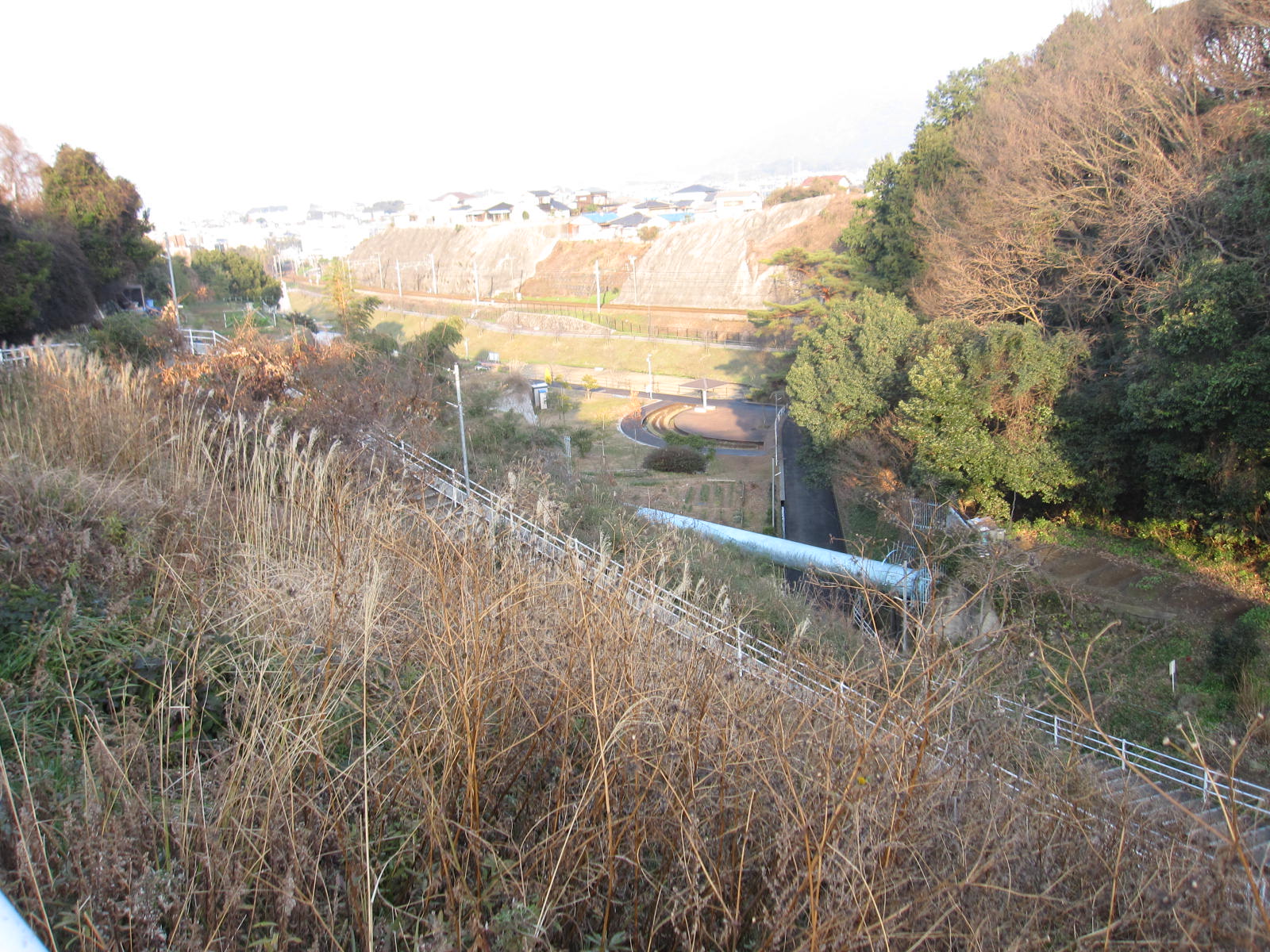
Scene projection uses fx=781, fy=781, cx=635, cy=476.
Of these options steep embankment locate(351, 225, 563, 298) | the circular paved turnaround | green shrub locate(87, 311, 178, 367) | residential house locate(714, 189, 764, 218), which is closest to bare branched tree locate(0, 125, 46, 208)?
green shrub locate(87, 311, 178, 367)

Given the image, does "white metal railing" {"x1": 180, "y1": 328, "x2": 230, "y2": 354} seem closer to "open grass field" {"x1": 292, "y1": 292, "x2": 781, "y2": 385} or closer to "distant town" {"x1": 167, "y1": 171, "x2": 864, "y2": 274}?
"open grass field" {"x1": 292, "y1": 292, "x2": 781, "y2": 385}

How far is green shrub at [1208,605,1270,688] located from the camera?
8766 mm

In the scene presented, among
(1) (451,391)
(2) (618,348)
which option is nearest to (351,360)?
(1) (451,391)

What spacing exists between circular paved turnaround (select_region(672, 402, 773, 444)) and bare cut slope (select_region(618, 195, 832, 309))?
71.4 feet

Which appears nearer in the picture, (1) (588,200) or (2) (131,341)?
(2) (131,341)

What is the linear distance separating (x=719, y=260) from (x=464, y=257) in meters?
29.8

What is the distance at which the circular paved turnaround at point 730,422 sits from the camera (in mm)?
29013

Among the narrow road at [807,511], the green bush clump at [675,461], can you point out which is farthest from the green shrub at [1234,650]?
the green bush clump at [675,461]

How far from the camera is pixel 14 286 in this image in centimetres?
1309

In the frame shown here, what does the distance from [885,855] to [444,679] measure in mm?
1116

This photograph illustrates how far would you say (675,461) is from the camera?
24188mm

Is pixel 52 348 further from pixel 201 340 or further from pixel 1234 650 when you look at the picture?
pixel 1234 650

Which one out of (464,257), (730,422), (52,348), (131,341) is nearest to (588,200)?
(464,257)

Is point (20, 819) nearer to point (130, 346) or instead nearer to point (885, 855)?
point (885, 855)
